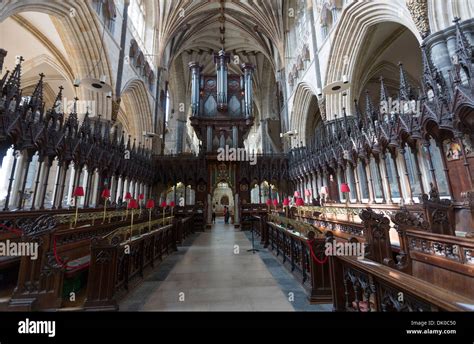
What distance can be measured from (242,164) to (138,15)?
40.5 feet

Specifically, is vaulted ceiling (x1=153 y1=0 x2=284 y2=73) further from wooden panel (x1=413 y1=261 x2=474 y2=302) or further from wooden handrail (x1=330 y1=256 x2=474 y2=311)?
wooden handrail (x1=330 y1=256 x2=474 y2=311)

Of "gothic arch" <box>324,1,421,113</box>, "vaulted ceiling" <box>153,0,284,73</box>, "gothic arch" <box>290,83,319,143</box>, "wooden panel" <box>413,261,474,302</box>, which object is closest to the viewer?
"wooden panel" <box>413,261,474,302</box>

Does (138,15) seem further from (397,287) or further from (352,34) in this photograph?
(397,287)

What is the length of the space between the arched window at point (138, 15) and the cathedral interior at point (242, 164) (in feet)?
0.78

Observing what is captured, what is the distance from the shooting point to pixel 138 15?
1535cm

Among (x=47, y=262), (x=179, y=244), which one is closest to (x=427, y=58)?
(x=47, y=262)

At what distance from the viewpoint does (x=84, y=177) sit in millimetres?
10109

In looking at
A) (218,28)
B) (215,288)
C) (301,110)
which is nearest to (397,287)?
(215,288)

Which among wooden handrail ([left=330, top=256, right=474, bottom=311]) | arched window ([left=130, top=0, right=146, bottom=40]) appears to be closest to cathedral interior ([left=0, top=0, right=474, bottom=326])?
wooden handrail ([left=330, top=256, right=474, bottom=311])

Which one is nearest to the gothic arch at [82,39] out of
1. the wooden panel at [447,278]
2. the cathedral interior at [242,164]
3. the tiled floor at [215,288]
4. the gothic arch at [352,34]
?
the cathedral interior at [242,164]

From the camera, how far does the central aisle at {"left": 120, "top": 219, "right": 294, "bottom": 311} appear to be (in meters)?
3.04

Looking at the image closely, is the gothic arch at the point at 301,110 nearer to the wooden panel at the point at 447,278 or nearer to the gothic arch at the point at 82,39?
the gothic arch at the point at 82,39

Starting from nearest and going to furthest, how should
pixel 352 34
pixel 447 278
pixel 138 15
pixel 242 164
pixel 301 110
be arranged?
pixel 447 278 → pixel 352 34 → pixel 138 15 → pixel 242 164 → pixel 301 110

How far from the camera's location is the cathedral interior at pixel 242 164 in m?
3.07
